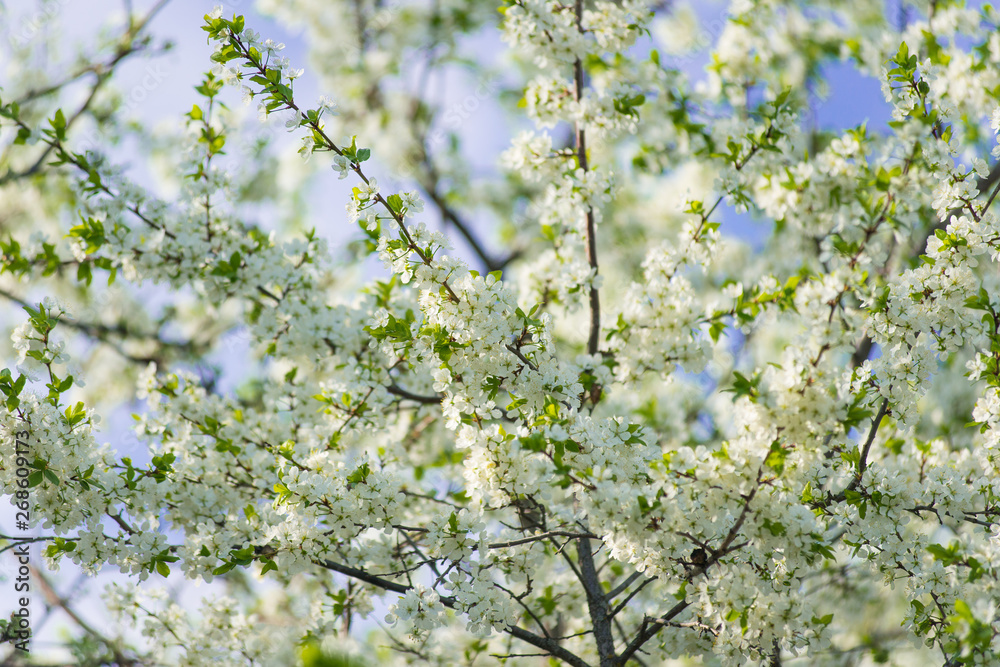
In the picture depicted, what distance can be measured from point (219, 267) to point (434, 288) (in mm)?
1890

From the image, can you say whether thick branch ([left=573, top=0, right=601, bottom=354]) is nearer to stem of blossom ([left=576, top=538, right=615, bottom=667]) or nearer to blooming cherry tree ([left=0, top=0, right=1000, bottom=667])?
blooming cherry tree ([left=0, top=0, right=1000, bottom=667])

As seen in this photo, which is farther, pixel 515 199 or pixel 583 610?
pixel 515 199

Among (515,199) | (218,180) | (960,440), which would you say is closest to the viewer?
(218,180)

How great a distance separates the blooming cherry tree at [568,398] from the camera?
3.13 meters

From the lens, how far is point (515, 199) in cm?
1067

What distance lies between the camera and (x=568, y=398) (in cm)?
347

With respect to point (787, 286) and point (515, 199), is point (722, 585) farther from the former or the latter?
point (515, 199)

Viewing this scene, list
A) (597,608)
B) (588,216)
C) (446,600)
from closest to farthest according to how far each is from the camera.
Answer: (446,600)
(597,608)
(588,216)

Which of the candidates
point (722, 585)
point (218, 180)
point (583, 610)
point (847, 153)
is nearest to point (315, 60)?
point (218, 180)

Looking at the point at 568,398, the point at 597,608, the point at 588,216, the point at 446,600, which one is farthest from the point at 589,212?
the point at 446,600

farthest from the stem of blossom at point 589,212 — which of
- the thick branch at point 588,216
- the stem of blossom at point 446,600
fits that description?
the stem of blossom at point 446,600

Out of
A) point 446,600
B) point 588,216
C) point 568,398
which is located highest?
point 588,216

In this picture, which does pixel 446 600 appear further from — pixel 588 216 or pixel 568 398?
pixel 588 216

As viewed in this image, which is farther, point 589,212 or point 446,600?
point 589,212
